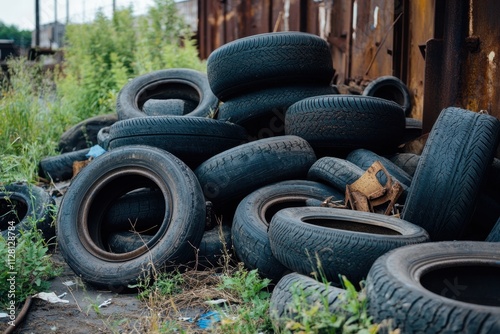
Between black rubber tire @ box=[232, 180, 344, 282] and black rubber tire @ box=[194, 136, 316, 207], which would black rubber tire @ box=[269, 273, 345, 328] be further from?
black rubber tire @ box=[194, 136, 316, 207]

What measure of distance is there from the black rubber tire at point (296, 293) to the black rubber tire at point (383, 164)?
4.56ft

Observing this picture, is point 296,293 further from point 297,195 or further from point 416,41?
point 416,41

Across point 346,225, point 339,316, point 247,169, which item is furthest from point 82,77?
point 339,316

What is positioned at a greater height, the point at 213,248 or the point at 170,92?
the point at 170,92

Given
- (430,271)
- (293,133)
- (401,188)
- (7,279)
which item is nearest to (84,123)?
(293,133)

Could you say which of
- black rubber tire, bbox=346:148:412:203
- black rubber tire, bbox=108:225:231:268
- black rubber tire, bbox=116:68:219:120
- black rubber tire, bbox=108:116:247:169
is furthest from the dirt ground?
black rubber tire, bbox=116:68:219:120

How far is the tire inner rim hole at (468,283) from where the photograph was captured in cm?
302

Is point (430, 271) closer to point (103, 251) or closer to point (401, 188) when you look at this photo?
point (401, 188)

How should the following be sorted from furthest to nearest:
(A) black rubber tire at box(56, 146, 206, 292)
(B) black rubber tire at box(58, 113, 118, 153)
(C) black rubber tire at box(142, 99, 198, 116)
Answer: (B) black rubber tire at box(58, 113, 118, 153) < (C) black rubber tire at box(142, 99, 198, 116) < (A) black rubber tire at box(56, 146, 206, 292)

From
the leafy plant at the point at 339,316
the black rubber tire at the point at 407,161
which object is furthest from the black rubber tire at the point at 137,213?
the leafy plant at the point at 339,316

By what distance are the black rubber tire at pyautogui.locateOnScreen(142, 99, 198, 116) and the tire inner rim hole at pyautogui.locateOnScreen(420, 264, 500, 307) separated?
4.53m

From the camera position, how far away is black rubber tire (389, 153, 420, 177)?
16.3 feet

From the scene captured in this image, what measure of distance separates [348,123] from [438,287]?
6.87 feet

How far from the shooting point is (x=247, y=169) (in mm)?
4762
